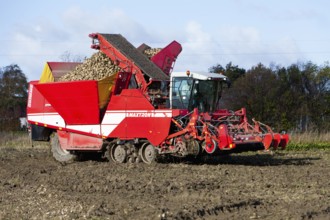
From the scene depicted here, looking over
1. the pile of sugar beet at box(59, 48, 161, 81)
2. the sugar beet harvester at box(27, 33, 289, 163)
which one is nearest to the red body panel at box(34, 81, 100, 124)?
the sugar beet harvester at box(27, 33, 289, 163)

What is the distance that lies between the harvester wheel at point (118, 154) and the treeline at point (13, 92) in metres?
33.5

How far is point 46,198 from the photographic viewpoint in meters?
10.5

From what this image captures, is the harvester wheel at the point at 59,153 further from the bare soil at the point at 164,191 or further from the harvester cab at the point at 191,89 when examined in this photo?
the harvester cab at the point at 191,89

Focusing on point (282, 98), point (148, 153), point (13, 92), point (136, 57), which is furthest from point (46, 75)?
point (13, 92)

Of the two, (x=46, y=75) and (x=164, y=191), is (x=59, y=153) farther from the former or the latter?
(x=164, y=191)

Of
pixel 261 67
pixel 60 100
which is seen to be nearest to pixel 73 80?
pixel 60 100

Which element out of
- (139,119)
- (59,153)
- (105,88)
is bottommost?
(59,153)

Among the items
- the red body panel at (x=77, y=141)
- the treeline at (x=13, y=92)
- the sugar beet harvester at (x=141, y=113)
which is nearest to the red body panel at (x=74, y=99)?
the sugar beet harvester at (x=141, y=113)

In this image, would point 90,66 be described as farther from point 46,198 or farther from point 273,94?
point 273,94

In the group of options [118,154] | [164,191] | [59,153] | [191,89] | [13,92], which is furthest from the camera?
[13,92]

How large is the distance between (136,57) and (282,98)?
24448 millimetres

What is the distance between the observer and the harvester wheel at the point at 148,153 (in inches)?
674

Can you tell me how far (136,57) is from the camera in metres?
18.7

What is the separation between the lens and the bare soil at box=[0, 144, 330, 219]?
864 cm
